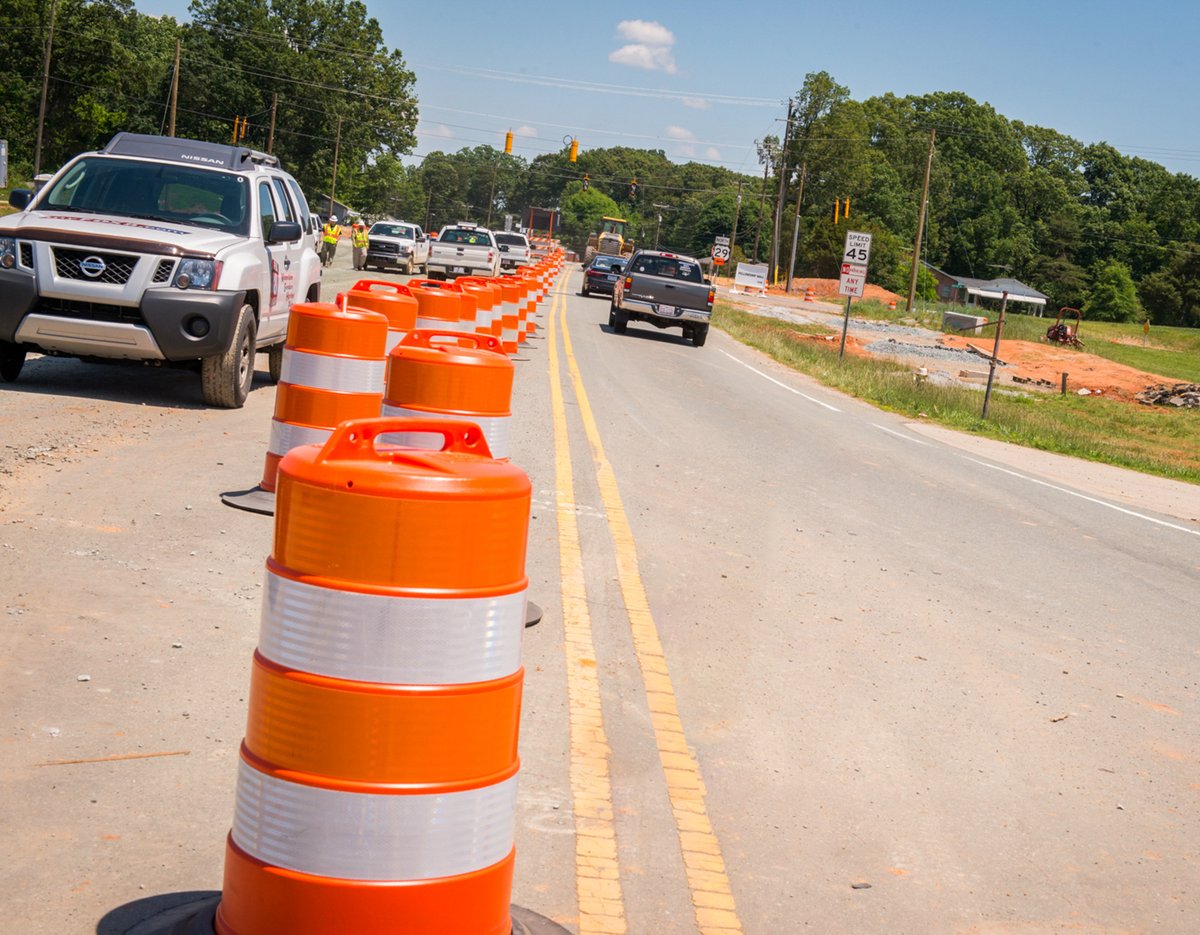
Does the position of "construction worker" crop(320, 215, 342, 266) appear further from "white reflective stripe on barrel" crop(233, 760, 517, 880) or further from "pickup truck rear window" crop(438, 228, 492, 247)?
"white reflective stripe on barrel" crop(233, 760, 517, 880)

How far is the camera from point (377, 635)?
10.0ft

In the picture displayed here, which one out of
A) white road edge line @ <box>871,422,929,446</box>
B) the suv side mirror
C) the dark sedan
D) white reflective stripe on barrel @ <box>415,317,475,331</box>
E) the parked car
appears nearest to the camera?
the suv side mirror

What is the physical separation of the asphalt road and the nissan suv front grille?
1065 mm

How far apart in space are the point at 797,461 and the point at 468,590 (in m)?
11.7

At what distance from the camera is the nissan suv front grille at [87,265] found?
11750 mm

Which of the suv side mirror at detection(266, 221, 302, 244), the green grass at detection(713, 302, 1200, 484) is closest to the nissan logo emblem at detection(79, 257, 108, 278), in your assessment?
the suv side mirror at detection(266, 221, 302, 244)

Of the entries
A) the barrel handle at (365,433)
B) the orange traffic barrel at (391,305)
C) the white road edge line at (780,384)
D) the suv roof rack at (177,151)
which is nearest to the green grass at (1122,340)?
the white road edge line at (780,384)

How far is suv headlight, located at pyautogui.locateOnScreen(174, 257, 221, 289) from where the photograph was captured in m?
11.9

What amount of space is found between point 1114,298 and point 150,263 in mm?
130485

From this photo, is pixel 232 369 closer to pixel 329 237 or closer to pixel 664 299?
pixel 664 299

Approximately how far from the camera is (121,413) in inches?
464

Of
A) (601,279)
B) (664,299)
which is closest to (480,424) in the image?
(664,299)

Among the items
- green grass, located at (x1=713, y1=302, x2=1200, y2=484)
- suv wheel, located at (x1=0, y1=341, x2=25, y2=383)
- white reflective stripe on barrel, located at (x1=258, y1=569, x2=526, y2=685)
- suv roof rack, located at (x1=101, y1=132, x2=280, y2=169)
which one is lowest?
green grass, located at (x1=713, y1=302, x2=1200, y2=484)

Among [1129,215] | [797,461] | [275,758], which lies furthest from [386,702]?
[1129,215]
